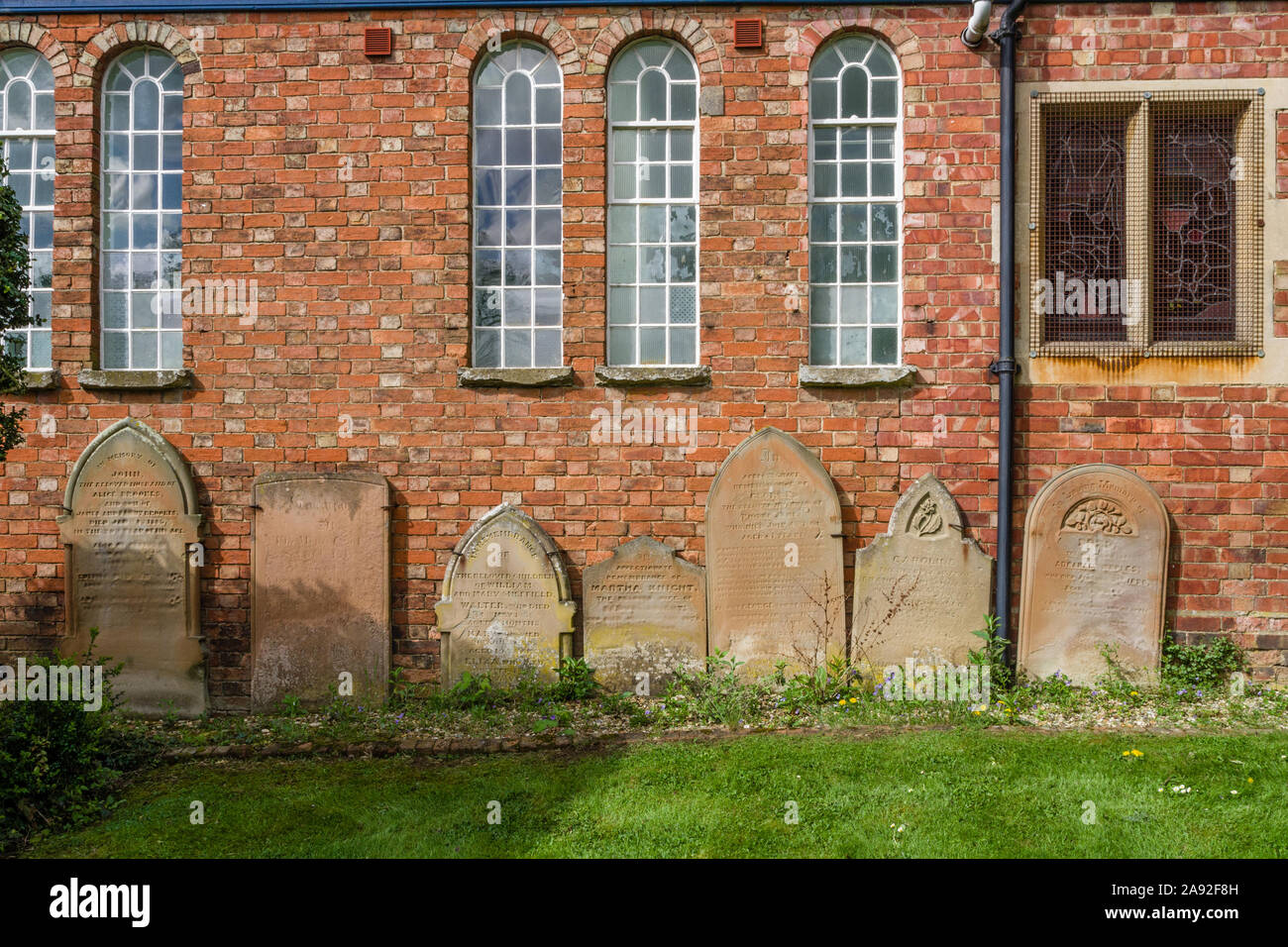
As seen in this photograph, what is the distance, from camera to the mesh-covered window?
670cm

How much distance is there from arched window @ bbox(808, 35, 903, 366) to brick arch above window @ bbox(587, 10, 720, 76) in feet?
2.97

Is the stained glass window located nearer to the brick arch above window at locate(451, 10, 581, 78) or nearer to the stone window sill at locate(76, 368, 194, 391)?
the brick arch above window at locate(451, 10, 581, 78)

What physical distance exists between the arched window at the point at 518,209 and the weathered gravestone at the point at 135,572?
260 centimetres

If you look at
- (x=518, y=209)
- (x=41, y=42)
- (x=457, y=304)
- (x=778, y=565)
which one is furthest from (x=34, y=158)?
(x=778, y=565)

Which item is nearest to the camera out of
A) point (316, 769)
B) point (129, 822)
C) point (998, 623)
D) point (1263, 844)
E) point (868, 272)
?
point (1263, 844)

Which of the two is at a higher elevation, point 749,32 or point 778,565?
point 749,32

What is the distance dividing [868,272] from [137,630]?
20.4ft

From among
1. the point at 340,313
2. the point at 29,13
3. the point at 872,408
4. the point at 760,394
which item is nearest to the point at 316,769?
the point at 340,313

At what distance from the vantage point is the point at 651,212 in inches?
275

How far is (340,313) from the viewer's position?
6789mm

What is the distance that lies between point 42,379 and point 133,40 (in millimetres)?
2734

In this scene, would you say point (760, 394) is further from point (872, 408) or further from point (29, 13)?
point (29, 13)

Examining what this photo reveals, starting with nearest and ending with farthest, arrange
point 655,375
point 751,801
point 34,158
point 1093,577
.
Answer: point 751,801
point 1093,577
point 655,375
point 34,158

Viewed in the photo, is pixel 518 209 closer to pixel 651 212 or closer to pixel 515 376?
pixel 651 212
